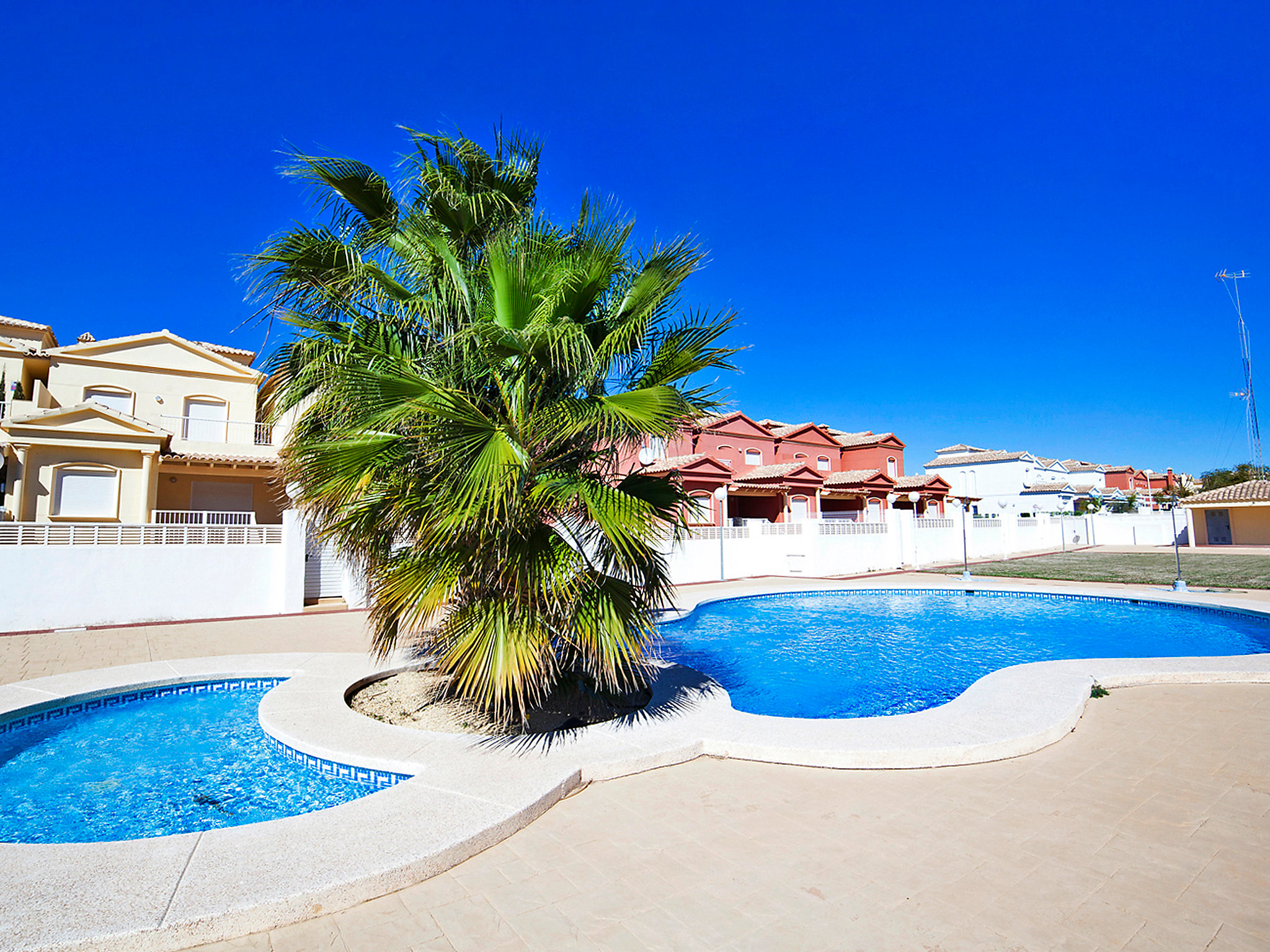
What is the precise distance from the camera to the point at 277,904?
3.25 metres

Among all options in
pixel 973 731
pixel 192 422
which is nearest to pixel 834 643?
pixel 973 731

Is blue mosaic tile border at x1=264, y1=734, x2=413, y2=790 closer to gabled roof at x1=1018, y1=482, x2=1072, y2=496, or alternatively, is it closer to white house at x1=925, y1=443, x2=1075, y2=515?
white house at x1=925, y1=443, x2=1075, y2=515

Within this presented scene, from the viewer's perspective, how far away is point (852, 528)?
79.7 feet

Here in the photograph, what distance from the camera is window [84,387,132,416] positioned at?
2103 centimetres

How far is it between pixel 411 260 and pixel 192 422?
19529 mm

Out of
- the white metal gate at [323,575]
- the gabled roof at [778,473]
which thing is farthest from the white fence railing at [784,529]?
the white metal gate at [323,575]

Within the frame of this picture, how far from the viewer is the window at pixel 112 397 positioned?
69.0 ft

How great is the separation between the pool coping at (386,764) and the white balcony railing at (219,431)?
14886 millimetres

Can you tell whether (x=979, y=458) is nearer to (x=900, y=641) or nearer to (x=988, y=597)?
(x=988, y=597)

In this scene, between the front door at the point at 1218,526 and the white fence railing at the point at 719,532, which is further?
the front door at the point at 1218,526

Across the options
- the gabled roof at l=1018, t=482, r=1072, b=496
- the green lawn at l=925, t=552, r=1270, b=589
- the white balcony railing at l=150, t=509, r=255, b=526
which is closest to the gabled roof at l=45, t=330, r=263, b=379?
the white balcony railing at l=150, t=509, r=255, b=526

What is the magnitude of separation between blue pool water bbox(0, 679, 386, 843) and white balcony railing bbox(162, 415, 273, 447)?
1619 centimetres

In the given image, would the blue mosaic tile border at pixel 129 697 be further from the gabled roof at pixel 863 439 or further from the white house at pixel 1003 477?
the white house at pixel 1003 477

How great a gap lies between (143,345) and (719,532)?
20001 millimetres
